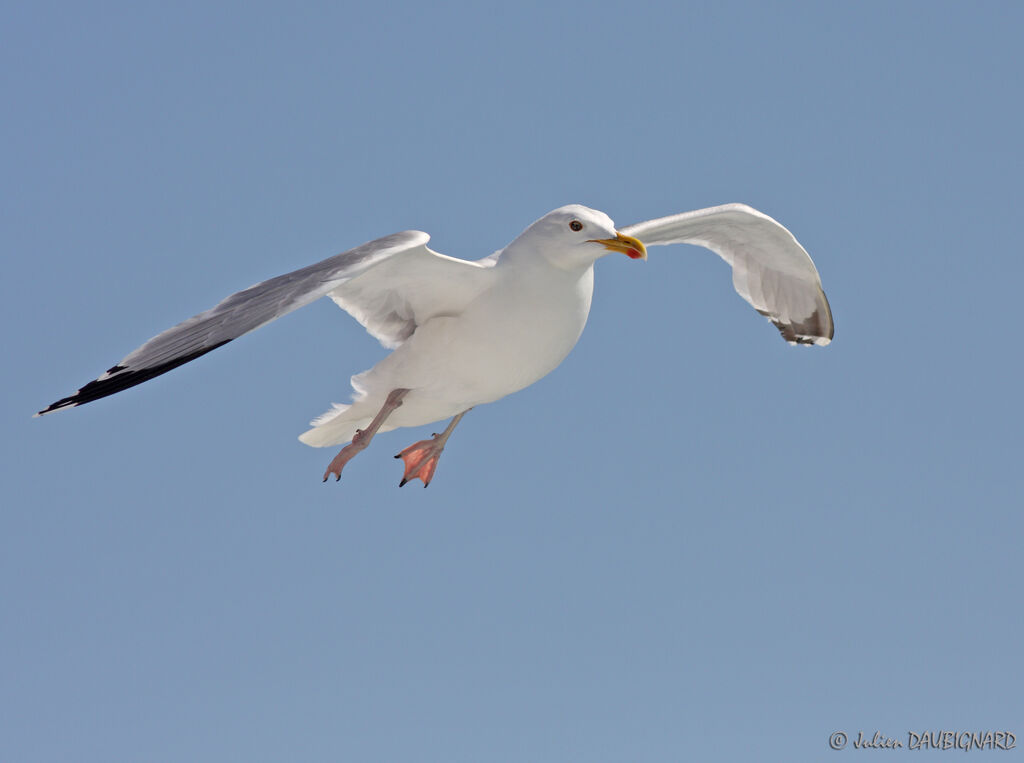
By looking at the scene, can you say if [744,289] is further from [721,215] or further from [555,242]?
[555,242]

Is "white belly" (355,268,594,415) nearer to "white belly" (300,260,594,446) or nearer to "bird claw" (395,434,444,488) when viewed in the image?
"white belly" (300,260,594,446)

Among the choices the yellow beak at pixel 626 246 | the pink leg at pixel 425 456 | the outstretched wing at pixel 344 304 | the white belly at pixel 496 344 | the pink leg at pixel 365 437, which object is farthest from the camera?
the pink leg at pixel 425 456

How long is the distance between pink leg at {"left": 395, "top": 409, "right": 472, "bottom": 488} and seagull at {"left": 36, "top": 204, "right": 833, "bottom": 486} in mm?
21

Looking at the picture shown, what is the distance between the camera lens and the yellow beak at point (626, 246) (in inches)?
435

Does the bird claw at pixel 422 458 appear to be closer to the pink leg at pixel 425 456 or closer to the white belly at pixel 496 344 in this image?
the pink leg at pixel 425 456

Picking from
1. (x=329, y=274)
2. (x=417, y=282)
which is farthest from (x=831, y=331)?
(x=329, y=274)

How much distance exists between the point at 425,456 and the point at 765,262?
418cm

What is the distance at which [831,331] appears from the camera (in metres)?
14.6

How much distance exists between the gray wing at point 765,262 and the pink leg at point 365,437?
9.72 ft

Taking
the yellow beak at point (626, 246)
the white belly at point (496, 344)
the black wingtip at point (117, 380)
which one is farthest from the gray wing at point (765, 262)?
the black wingtip at point (117, 380)

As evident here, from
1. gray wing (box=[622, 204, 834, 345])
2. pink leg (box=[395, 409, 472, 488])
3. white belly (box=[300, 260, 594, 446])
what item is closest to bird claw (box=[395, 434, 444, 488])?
pink leg (box=[395, 409, 472, 488])

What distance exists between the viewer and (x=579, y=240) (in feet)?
36.5

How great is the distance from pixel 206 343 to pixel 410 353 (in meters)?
2.79

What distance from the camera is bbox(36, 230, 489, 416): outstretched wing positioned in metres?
9.46
